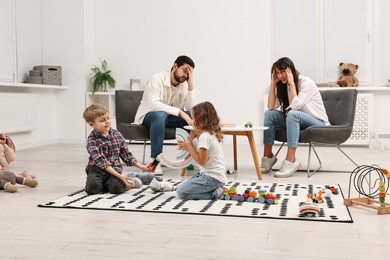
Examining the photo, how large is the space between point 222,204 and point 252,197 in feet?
0.60

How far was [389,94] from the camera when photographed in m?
6.58

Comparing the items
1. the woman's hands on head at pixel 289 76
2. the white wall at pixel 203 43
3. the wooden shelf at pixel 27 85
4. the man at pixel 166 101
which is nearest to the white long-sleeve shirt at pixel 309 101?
the woman's hands on head at pixel 289 76

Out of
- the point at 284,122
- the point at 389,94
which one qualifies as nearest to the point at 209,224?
the point at 284,122

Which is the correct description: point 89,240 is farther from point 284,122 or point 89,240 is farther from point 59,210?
point 284,122

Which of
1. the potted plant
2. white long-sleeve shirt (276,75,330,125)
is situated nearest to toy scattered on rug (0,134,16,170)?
white long-sleeve shirt (276,75,330,125)

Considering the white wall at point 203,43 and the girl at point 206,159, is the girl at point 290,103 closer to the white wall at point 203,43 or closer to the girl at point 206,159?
the girl at point 206,159

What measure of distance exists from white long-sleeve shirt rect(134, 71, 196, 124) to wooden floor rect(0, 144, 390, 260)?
1450 millimetres

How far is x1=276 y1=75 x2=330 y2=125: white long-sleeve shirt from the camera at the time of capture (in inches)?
170

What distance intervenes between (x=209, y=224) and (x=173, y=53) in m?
4.74

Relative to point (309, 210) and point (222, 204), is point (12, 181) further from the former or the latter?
point (309, 210)

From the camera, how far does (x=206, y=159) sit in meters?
3.15

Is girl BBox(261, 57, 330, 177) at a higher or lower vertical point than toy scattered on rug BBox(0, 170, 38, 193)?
higher

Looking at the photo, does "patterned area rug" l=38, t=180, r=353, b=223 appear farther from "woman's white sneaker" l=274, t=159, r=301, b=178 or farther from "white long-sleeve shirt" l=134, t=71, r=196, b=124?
"white long-sleeve shirt" l=134, t=71, r=196, b=124

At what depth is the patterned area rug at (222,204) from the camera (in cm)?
275
